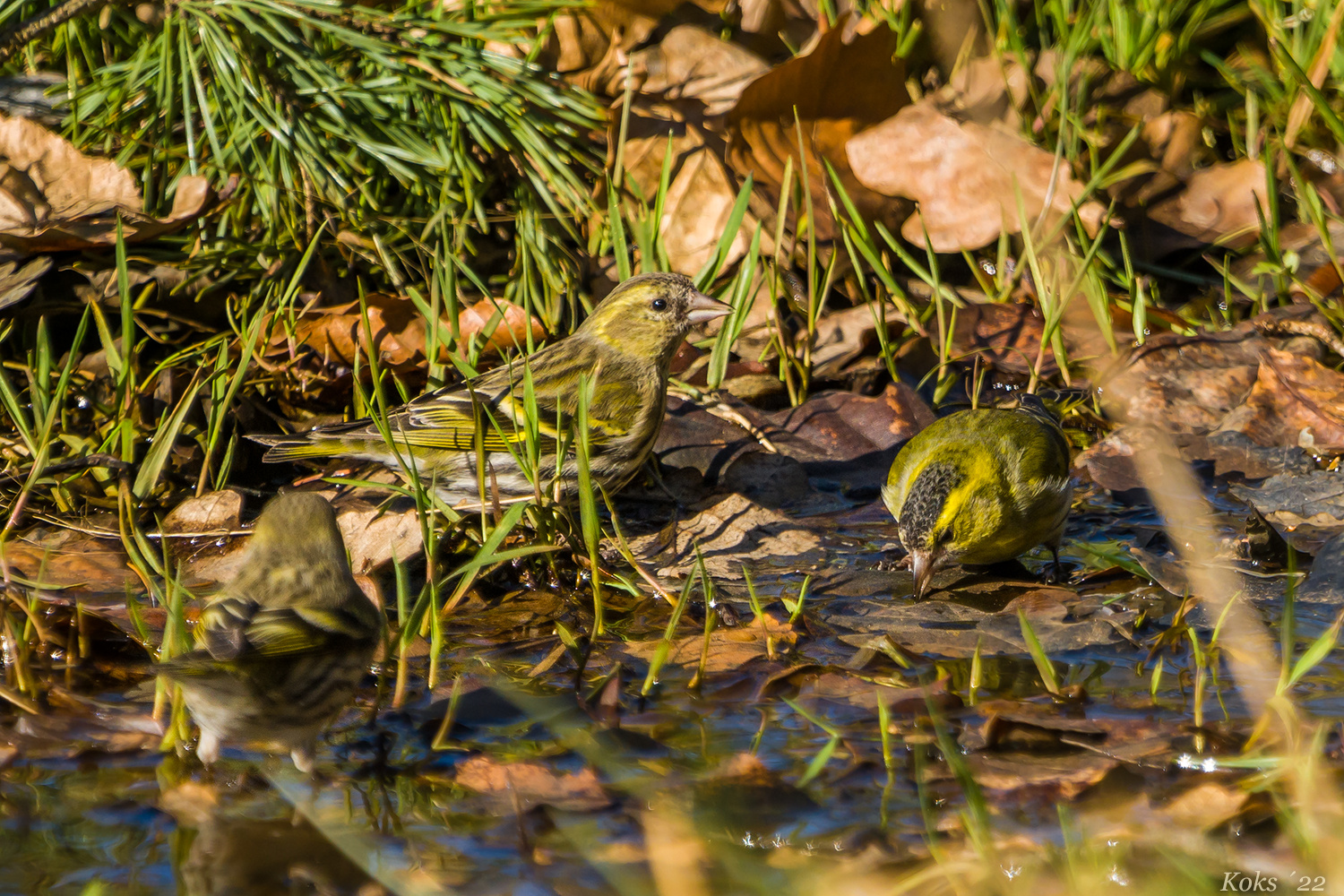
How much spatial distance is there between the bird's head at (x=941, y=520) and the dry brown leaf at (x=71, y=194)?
9.39 ft

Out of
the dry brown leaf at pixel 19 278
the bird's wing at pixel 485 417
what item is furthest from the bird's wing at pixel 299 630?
the dry brown leaf at pixel 19 278

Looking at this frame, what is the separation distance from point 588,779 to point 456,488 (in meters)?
1.94

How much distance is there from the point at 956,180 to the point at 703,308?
1.33 meters

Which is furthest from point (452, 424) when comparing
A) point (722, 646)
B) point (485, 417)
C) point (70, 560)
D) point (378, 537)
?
point (722, 646)

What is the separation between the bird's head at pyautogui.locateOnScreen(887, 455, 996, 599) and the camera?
3674 mm

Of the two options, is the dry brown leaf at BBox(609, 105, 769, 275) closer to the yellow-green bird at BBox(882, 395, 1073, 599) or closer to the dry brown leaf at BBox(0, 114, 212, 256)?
the yellow-green bird at BBox(882, 395, 1073, 599)

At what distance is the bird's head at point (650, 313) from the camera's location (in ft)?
15.8

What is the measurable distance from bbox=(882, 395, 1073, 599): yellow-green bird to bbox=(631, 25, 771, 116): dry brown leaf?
2.06 meters

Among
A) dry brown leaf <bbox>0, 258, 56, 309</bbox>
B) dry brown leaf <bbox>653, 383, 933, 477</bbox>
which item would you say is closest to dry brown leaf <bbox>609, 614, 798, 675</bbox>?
dry brown leaf <bbox>653, 383, 933, 477</bbox>

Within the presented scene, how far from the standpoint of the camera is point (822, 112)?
545 cm

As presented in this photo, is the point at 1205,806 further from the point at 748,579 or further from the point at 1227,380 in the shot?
the point at 1227,380

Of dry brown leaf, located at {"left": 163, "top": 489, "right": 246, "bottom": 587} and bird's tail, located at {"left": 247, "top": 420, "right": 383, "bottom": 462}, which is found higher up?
bird's tail, located at {"left": 247, "top": 420, "right": 383, "bottom": 462}

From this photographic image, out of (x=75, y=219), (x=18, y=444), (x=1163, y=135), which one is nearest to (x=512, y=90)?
(x=75, y=219)

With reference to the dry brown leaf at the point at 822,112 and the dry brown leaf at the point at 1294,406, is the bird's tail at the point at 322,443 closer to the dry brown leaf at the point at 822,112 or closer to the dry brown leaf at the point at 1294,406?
the dry brown leaf at the point at 822,112
